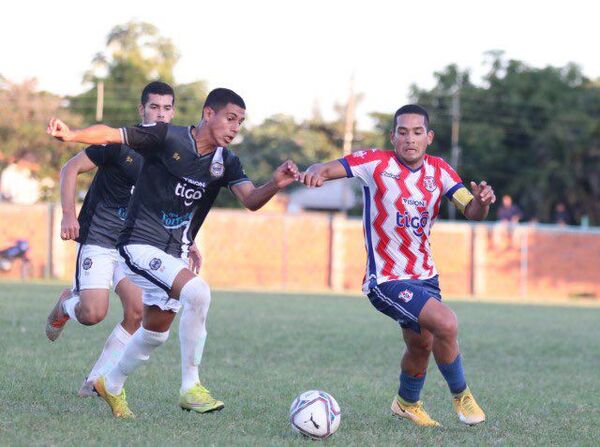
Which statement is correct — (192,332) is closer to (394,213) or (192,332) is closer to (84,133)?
(84,133)

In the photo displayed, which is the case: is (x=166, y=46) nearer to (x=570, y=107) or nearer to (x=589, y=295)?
(x=570, y=107)

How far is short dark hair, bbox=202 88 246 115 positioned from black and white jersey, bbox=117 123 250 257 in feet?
0.79

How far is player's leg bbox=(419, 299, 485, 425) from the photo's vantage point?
21.7 ft

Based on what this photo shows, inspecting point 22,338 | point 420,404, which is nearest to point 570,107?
point 22,338

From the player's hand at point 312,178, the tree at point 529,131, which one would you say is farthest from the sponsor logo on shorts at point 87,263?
the tree at point 529,131

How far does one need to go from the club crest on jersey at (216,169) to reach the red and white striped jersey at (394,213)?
822 mm

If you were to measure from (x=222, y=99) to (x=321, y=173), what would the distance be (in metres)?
0.82

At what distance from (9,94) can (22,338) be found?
34776 millimetres

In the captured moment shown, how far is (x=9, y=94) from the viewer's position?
1741 inches

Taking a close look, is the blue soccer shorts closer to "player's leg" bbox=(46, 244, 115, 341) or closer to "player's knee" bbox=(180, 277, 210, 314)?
"player's knee" bbox=(180, 277, 210, 314)

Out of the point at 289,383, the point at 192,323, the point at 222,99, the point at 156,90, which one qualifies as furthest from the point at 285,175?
the point at 289,383

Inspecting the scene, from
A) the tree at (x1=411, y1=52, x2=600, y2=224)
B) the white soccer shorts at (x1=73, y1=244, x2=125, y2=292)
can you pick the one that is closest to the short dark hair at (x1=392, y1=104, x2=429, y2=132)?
the white soccer shorts at (x1=73, y1=244, x2=125, y2=292)

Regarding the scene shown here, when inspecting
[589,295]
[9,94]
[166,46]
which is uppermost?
[166,46]

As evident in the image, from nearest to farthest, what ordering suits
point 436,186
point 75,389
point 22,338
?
point 436,186
point 75,389
point 22,338
